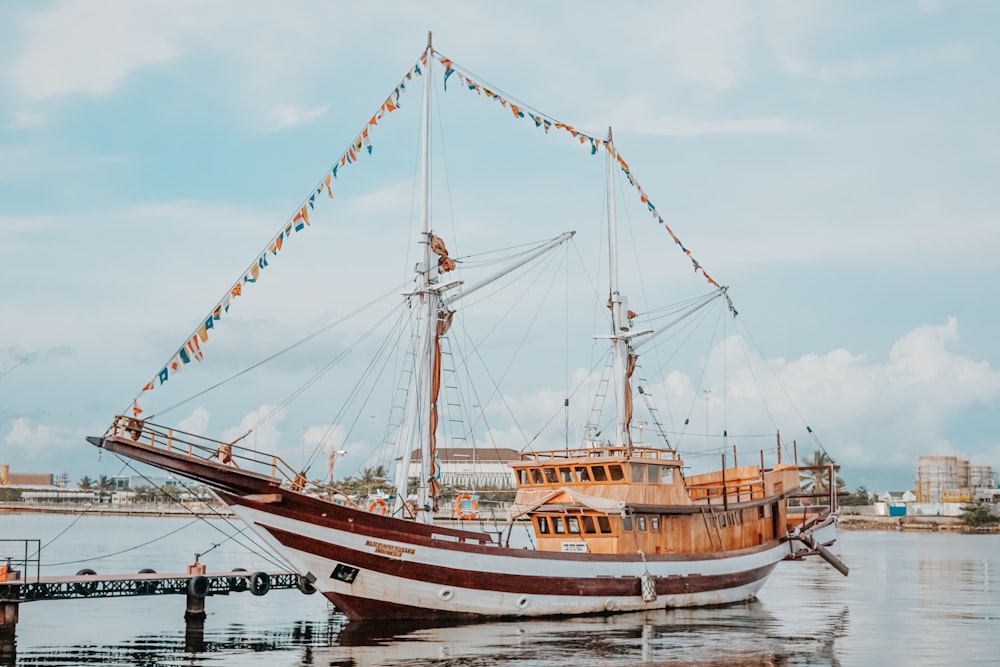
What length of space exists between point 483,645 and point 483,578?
4312 mm

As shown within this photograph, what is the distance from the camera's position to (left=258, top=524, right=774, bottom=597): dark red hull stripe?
95.6ft

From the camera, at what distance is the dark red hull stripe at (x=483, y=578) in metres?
29.1

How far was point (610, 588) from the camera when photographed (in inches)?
1321

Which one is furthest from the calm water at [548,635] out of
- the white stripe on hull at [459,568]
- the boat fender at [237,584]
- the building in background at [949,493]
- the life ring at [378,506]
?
the building in background at [949,493]

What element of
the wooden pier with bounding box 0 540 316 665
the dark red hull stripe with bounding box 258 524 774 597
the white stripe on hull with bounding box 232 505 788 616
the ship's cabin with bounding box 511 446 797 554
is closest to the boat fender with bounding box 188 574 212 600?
the wooden pier with bounding box 0 540 316 665

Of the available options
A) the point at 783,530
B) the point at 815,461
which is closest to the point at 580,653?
the point at 783,530

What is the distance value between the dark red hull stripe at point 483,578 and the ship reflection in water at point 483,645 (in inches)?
38.5

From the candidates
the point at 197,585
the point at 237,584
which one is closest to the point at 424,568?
the point at 237,584

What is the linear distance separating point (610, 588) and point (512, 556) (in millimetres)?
4301

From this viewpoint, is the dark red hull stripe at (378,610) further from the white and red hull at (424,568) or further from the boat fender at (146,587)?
the boat fender at (146,587)

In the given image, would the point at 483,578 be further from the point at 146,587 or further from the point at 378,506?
the point at 146,587

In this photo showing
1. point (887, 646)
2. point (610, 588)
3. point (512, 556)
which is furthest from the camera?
point (610, 588)

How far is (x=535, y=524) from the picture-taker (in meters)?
35.5

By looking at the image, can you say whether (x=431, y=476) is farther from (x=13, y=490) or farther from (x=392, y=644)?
(x=13, y=490)
